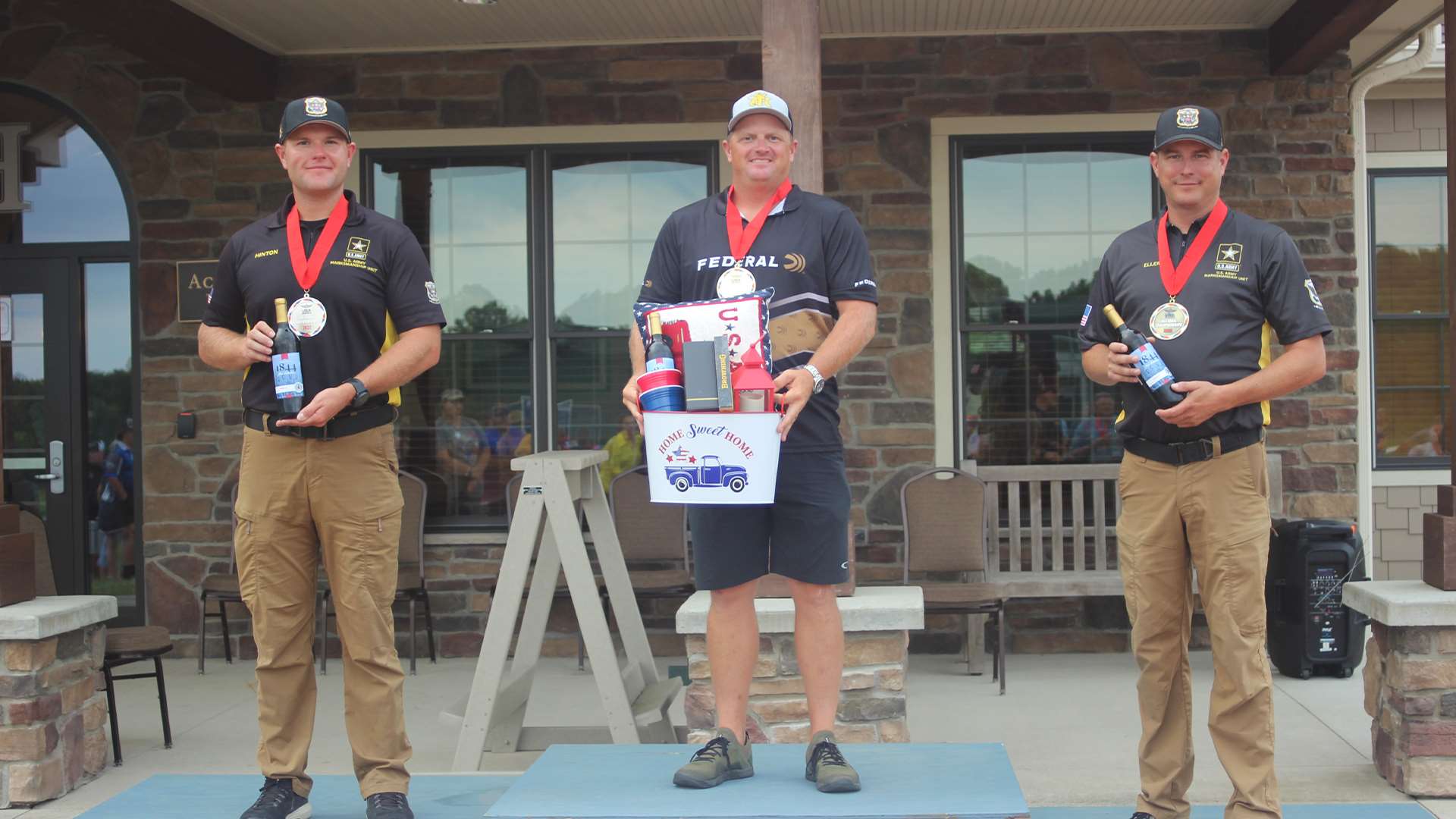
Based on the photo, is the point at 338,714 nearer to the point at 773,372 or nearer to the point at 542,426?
the point at 542,426

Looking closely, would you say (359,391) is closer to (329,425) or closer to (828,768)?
(329,425)

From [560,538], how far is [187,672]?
118 inches

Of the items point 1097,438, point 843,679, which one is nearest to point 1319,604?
point 1097,438

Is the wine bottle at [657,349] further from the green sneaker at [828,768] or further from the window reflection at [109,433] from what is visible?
the window reflection at [109,433]

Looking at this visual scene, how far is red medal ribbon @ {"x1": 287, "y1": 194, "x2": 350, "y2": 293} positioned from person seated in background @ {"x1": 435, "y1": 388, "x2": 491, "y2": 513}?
3.53 m

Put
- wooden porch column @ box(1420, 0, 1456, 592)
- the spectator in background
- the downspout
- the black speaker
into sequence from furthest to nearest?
the spectator in background → the downspout → the black speaker → wooden porch column @ box(1420, 0, 1456, 592)

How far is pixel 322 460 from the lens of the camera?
10.7 ft

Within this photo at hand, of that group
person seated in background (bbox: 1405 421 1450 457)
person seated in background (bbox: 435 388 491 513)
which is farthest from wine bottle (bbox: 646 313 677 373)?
person seated in background (bbox: 1405 421 1450 457)

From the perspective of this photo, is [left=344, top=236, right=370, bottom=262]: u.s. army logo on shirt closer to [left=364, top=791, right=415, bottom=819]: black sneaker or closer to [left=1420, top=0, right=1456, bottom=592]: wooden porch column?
[left=364, top=791, right=415, bottom=819]: black sneaker

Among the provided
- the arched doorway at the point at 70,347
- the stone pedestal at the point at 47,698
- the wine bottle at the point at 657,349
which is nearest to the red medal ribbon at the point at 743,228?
the wine bottle at the point at 657,349

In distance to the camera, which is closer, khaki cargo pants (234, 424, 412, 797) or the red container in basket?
A: the red container in basket

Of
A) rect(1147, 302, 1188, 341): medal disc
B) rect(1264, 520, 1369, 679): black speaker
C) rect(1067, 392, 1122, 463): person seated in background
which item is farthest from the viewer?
rect(1067, 392, 1122, 463): person seated in background

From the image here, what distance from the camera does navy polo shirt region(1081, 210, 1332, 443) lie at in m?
3.19

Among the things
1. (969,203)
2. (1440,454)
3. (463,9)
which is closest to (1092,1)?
(969,203)
